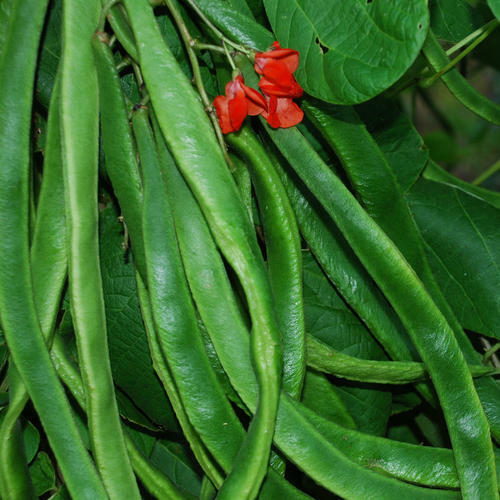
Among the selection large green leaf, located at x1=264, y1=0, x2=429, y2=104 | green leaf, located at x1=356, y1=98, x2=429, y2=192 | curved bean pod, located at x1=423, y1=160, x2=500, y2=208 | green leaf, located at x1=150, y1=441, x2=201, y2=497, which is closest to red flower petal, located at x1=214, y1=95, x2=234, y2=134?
large green leaf, located at x1=264, y1=0, x2=429, y2=104

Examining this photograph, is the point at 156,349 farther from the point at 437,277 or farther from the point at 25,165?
the point at 437,277

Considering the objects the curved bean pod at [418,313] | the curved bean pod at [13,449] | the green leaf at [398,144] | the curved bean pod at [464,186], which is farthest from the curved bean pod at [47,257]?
the curved bean pod at [464,186]

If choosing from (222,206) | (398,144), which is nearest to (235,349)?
(222,206)

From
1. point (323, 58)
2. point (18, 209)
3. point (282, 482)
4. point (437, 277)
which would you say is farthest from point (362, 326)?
point (18, 209)

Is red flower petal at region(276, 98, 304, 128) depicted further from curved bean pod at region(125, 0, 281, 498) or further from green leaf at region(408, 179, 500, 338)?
green leaf at region(408, 179, 500, 338)

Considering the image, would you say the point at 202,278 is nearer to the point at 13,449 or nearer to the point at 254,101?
the point at 254,101
